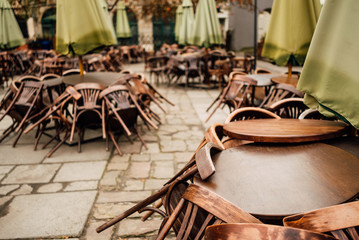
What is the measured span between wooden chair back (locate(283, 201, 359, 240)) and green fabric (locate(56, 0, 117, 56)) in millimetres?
4218

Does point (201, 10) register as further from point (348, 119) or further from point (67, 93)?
point (348, 119)

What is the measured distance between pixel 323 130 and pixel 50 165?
3082 millimetres

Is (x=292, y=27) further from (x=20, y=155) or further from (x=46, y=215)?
(x=20, y=155)

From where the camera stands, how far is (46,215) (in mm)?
2582

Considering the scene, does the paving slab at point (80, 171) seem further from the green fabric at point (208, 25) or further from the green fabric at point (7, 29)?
the green fabric at point (7, 29)

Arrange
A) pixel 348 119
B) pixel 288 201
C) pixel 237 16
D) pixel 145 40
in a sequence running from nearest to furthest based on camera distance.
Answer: pixel 288 201, pixel 348 119, pixel 237 16, pixel 145 40

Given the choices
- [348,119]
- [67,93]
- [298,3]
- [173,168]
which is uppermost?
[298,3]

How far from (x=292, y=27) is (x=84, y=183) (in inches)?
120

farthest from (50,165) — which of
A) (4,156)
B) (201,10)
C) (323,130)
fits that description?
(201,10)

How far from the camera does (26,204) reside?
2771mm

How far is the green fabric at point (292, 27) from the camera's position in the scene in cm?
352

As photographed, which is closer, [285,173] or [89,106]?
[285,173]

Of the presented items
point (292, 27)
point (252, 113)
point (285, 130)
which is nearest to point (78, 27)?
point (292, 27)

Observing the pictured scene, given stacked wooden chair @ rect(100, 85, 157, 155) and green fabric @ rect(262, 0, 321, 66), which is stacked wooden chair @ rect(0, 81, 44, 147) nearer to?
stacked wooden chair @ rect(100, 85, 157, 155)
